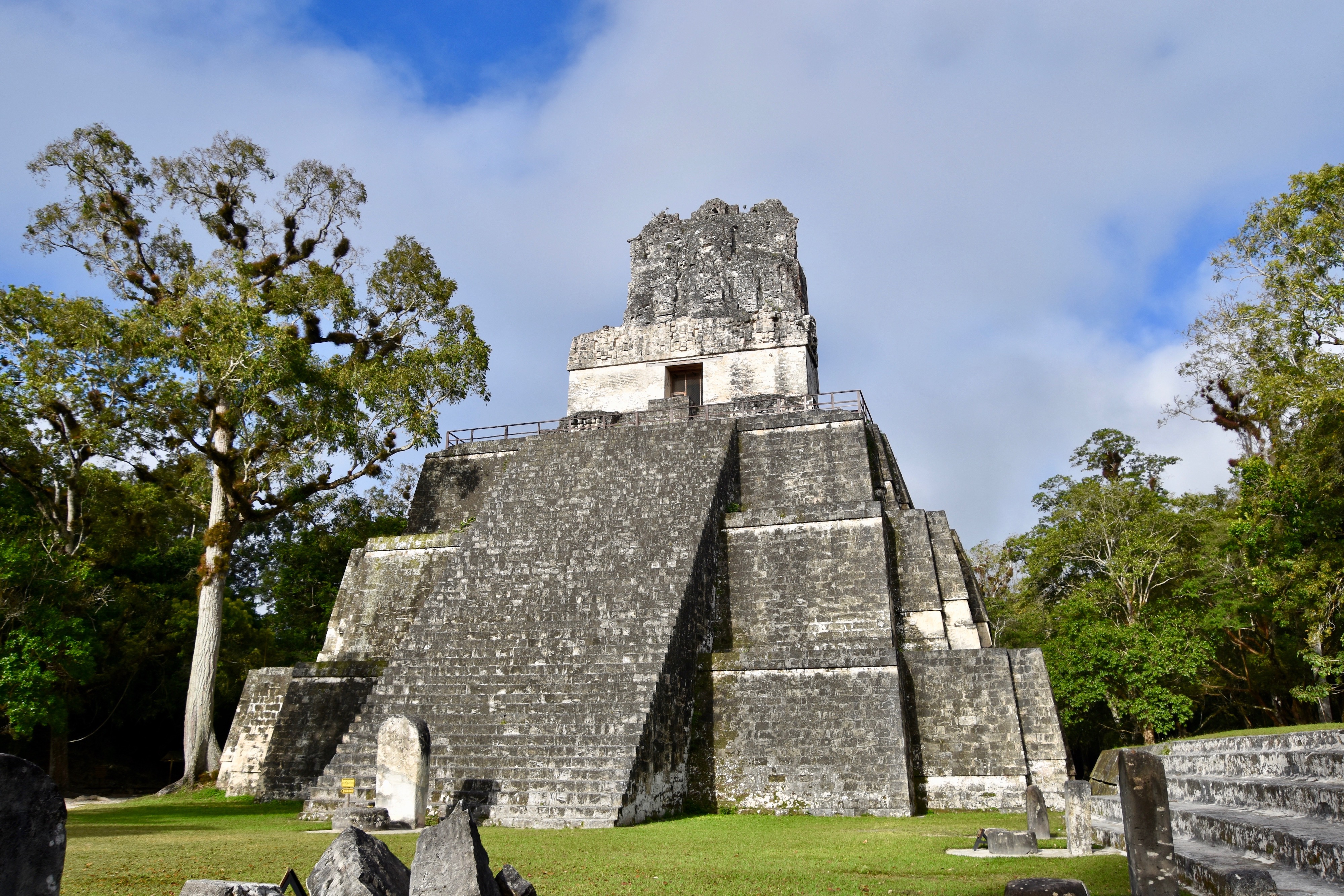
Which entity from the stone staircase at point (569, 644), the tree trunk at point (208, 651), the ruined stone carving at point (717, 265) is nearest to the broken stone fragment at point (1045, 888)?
the stone staircase at point (569, 644)

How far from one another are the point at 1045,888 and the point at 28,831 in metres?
3.60

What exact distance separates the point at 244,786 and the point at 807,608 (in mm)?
8534

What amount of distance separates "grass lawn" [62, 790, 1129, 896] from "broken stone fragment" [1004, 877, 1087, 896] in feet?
5.84

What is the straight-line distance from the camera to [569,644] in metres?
10.9

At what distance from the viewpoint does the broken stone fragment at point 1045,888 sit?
334 cm

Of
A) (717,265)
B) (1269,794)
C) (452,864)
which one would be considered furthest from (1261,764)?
(717,265)

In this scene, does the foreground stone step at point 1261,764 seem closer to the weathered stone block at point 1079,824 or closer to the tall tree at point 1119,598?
the weathered stone block at point 1079,824

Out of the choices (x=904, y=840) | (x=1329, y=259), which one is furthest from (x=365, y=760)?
(x=1329, y=259)

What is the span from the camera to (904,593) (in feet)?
42.6

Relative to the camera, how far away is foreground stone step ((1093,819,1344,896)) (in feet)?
11.8

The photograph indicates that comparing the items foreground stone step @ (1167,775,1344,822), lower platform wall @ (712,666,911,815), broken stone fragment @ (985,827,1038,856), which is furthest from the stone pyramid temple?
foreground stone step @ (1167,775,1344,822)

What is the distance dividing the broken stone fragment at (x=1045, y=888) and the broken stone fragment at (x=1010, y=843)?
3.69m

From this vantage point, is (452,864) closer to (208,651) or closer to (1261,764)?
(1261,764)

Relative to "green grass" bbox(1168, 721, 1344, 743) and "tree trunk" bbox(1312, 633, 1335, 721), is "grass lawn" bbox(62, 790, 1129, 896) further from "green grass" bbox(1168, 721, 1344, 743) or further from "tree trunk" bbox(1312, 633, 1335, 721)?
"tree trunk" bbox(1312, 633, 1335, 721)
